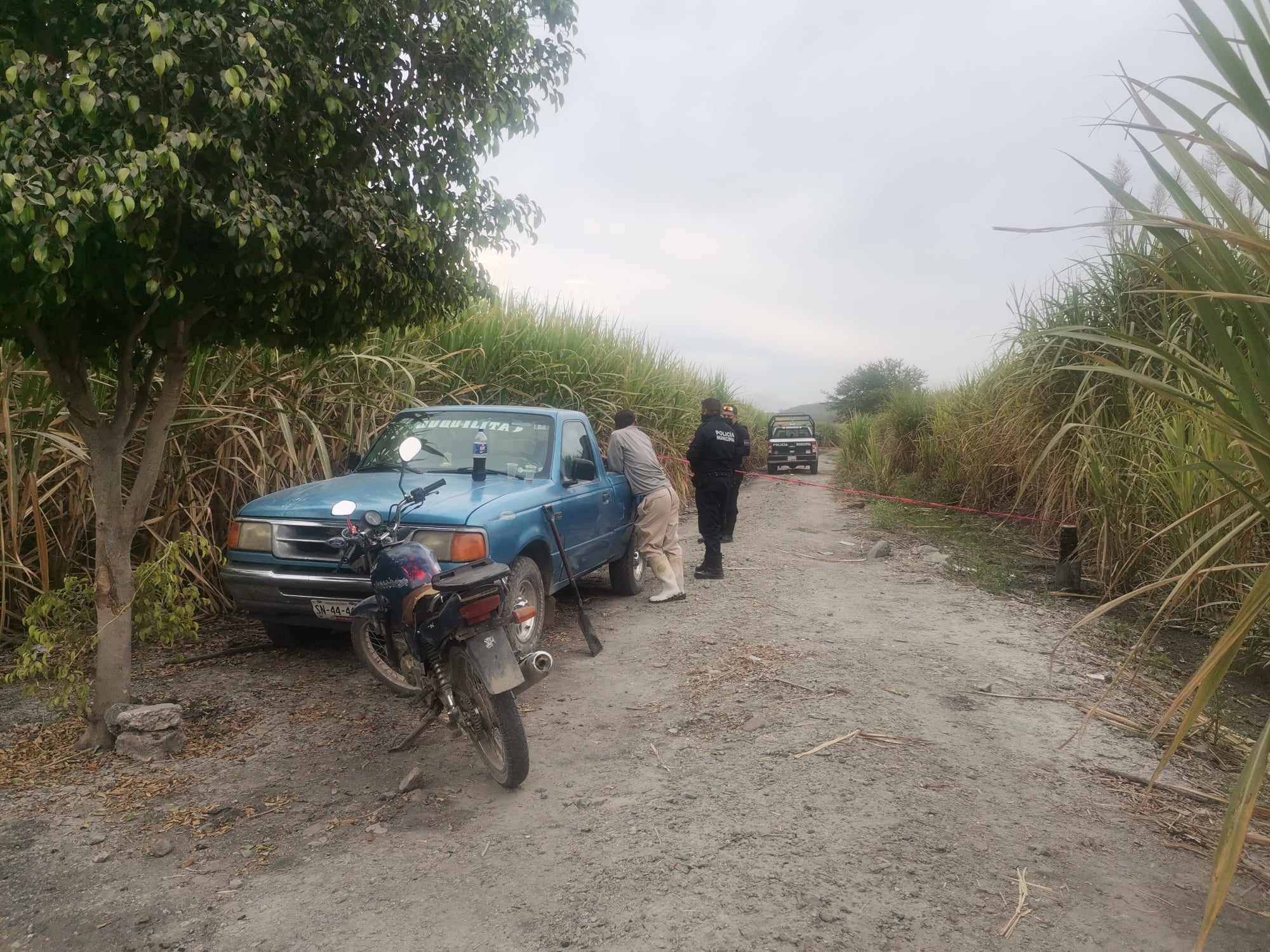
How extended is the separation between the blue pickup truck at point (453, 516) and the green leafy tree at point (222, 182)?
1036mm

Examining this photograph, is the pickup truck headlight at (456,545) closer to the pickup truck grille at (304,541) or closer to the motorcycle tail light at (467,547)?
the motorcycle tail light at (467,547)

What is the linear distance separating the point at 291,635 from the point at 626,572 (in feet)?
10.6

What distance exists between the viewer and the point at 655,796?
3771 millimetres

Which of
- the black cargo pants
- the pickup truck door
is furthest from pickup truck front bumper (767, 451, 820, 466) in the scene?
the pickup truck door

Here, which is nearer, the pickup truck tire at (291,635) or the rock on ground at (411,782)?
the rock on ground at (411,782)

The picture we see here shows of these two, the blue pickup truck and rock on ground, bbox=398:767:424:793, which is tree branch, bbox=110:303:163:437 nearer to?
the blue pickup truck

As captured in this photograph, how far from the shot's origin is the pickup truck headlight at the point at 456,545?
5121 mm

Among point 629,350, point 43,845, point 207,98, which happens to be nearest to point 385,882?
point 43,845

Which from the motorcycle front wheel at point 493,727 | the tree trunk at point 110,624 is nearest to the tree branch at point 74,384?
the tree trunk at point 110,624

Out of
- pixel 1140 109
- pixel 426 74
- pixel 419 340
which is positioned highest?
pixel 426 74

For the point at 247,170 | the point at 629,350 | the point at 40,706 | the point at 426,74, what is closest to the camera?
the point at 247,170

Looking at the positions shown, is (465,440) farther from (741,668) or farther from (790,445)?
(790,445)

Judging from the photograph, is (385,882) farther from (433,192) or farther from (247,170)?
(433,192)

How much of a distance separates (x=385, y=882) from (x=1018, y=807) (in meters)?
A: 2.54
